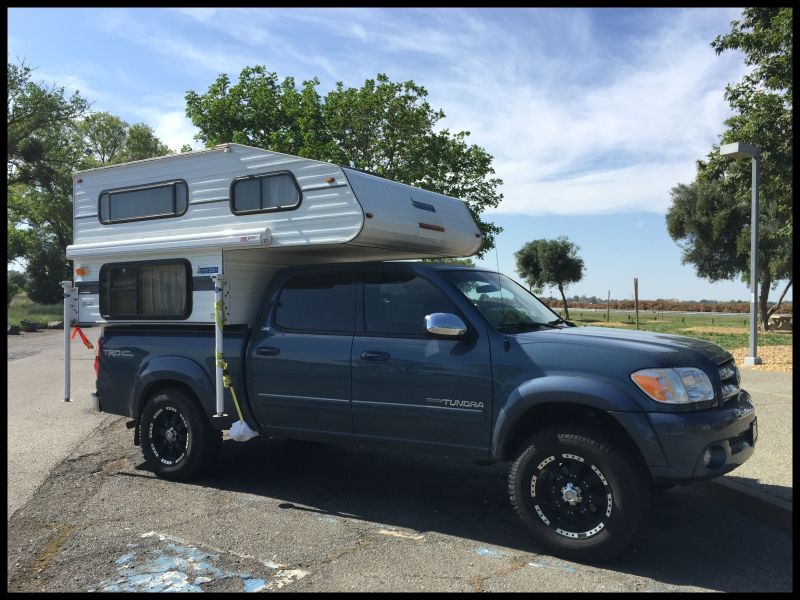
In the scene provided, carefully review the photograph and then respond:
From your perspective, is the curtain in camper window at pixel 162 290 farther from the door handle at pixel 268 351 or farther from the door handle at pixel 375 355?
the door handle at pixel 375 355

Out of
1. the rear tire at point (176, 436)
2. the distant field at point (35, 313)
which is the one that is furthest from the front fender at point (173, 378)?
the distant field at point (35, 313)

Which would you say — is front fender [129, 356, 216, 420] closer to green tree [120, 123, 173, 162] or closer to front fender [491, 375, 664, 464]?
front fender [491, 375, 664, 464]

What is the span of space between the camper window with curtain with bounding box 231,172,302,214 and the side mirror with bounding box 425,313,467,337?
1.81 meters

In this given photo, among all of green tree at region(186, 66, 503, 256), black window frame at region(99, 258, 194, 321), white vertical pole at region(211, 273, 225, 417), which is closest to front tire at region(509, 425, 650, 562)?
white vertical pole at region(211, 273, 225, 417)

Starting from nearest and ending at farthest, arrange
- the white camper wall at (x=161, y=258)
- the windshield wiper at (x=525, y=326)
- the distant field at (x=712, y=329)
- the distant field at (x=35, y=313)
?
the windshield wiper at (x=525, y=326)
the white camper wall at (x=161, y=258)
the distant field at (x=712, y=329)
the distant field at (x=35, y=313)

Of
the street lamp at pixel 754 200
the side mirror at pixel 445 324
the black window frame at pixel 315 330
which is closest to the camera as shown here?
the side mirror at pixel 445 324

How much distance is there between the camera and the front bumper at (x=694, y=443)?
161 inches

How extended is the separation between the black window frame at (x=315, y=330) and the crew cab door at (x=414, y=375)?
0.07m

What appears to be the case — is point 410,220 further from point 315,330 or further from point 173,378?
point 173,378

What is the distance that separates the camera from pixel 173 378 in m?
6.31

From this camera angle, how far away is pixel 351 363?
5332 millimetres

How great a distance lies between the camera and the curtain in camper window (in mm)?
6465

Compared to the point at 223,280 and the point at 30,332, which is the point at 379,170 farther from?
the point at 30,332

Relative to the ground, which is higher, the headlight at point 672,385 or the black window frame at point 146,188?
the black window frame at point 146,188
